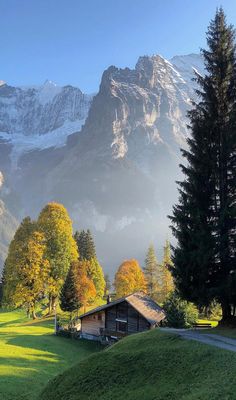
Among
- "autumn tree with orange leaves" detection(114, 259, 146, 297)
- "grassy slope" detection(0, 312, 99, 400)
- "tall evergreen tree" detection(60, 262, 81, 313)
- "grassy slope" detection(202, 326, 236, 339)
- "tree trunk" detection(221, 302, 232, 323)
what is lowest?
"grassy slope" detection(0, 312, 99, 400)

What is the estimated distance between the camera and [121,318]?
50.5 meters

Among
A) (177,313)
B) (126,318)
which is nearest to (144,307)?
(126,318)

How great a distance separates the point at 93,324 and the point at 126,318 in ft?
15.4

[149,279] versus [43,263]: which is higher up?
[149,279]

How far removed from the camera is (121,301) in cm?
5031

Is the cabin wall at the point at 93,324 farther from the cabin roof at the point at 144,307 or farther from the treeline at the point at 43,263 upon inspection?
the treeline at the point at 43,263

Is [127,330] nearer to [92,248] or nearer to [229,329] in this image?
[229,329]

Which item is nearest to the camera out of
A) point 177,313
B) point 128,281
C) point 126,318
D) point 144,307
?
point 177,313

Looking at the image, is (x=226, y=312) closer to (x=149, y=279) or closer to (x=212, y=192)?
(x=212, y=192)

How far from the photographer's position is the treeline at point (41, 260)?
5022cm

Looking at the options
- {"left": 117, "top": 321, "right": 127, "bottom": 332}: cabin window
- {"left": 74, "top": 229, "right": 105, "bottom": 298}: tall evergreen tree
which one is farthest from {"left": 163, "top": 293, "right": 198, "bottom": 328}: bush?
{"left": 74, "top": 229, "right": 105, "bottom": 298}: tall evergreen tree

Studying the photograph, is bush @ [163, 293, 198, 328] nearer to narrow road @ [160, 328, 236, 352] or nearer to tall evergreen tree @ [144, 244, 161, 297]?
narrow road @ [160, 328, 236, 352]

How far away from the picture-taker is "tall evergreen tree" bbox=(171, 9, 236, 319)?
24.1 metres

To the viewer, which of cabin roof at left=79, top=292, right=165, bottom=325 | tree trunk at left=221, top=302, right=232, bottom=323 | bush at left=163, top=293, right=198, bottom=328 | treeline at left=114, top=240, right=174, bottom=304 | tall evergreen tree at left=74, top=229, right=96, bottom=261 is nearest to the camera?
tree trunk at left=221, top=302, right=232, bottom=323
